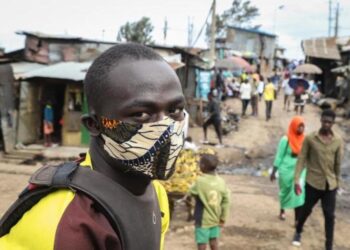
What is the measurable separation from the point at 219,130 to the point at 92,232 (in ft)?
43.2

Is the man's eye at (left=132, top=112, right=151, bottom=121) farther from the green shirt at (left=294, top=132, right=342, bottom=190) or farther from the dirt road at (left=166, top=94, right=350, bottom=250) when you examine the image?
the dirt road at (left=166, top=94, right=350, bottom=250)

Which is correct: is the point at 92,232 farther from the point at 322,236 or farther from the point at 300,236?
the point at 322,236

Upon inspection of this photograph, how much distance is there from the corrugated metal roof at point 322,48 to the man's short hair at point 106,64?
26.1 meters

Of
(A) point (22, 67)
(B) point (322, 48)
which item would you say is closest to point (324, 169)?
(A) point (22, 67)

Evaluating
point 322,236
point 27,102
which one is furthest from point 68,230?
point 27,102

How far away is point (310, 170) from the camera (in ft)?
17.3

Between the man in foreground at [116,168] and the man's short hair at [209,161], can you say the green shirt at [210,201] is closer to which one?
the man's short hair at [209,161]

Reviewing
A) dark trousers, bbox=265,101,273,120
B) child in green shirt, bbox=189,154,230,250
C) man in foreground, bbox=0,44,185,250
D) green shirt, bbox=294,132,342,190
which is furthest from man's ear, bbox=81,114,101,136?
dark trousers, bbox=265,101,273,120

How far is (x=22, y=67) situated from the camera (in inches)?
552

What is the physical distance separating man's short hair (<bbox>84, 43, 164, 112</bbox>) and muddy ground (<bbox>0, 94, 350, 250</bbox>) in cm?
453

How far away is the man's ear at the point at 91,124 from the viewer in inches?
53.4

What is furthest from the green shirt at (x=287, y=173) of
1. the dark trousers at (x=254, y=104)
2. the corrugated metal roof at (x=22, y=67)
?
the dark trousers at (x=254, y=104)

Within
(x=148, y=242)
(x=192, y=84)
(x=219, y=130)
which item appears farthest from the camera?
(x=192, y=84)

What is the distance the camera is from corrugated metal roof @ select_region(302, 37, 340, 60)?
25891 mm
